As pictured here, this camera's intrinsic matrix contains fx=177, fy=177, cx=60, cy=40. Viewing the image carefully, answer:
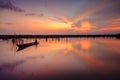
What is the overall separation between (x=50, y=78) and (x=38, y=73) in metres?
2.17

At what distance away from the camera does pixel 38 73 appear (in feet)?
52.1

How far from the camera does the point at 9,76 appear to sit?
15148 millimetres

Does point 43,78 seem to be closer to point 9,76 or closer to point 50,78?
point 50,78

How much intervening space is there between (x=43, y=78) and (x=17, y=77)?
7.56ft

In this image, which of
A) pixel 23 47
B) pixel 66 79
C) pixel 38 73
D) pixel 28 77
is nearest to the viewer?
pixel 66 79

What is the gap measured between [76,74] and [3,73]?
22.0 ft

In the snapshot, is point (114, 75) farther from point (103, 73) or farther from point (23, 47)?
point (23, 47)

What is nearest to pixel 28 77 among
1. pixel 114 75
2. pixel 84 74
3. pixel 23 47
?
pixel 84 74


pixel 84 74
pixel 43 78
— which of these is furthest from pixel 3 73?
pixel 84 74

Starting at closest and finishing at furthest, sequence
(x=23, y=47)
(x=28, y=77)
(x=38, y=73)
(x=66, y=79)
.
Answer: (x=66, y=79) → (x=28, y=77) → (x=38, y=73) → (x=23, y=47)

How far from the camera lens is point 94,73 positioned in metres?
15.5

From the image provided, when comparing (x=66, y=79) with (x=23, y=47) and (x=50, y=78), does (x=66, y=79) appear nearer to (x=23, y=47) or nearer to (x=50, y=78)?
(x=50, y=78)

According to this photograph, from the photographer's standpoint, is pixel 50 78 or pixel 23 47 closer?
pixel 50 78

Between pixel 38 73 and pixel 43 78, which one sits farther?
pixel 38 73
